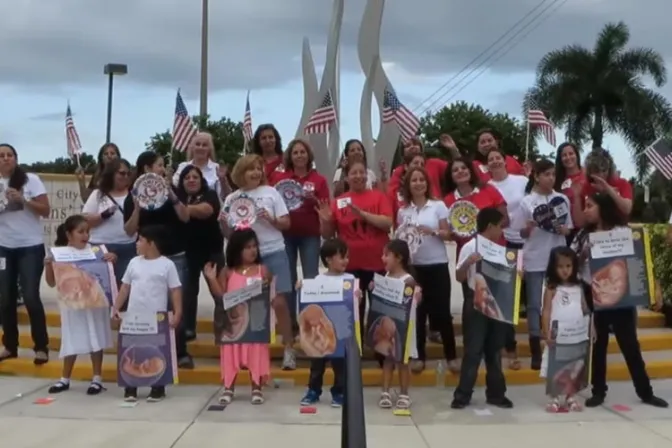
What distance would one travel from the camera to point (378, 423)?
21.1 ft

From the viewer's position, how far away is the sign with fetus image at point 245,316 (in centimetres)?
693

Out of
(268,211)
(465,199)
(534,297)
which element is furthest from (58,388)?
(534,297)

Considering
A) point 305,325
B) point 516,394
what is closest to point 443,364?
point 516,394

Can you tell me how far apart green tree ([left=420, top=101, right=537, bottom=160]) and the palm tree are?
215cm

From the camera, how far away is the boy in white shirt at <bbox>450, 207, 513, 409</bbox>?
22.3 feet

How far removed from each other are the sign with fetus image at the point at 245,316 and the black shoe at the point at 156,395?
651 mm

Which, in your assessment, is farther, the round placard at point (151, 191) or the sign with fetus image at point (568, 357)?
the round placard at point (151, 191)

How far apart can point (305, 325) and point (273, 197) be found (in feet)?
3.77

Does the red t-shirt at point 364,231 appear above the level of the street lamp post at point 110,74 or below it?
below

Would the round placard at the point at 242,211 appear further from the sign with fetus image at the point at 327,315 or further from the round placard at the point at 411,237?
the round placard at the point at 411,237

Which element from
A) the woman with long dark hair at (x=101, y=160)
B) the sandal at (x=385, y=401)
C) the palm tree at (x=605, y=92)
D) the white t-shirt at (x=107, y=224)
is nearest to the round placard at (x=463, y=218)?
the sandal at (x=385, y=401)

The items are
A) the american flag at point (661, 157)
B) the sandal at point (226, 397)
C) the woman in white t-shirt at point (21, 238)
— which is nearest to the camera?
the sandal at point (226, 397)

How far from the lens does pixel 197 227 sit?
299 inches

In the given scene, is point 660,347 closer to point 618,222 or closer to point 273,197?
point 618,222
